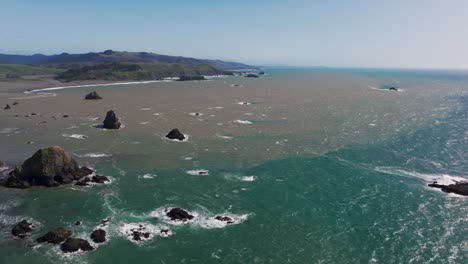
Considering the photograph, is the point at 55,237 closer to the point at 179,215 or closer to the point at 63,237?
the point at 63,237

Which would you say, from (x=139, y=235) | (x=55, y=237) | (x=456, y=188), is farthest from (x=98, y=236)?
(x=456, y=188)

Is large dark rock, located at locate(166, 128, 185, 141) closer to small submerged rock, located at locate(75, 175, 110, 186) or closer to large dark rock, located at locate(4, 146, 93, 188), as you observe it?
small submerged rock, located at locate(75, 175, 110, 186)

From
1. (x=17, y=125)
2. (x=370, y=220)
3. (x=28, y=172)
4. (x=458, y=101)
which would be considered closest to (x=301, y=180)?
(x=370, y=220)

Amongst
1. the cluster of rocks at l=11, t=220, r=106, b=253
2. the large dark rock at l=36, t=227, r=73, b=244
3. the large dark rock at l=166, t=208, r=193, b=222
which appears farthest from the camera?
the large dark rock at l=166, t=208, r=193, b=222

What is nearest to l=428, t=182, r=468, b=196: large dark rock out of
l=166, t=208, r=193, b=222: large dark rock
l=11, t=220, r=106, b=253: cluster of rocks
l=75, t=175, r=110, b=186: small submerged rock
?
l=166, t=208, r=193, b=222: large dark rock

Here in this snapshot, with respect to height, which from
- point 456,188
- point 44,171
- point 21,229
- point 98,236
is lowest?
point 98,236

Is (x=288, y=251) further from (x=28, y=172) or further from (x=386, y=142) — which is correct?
(x=386, y=142)

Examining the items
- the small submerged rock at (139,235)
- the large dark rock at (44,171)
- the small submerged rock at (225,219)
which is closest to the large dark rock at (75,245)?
the small submerged rock at (139,235)
